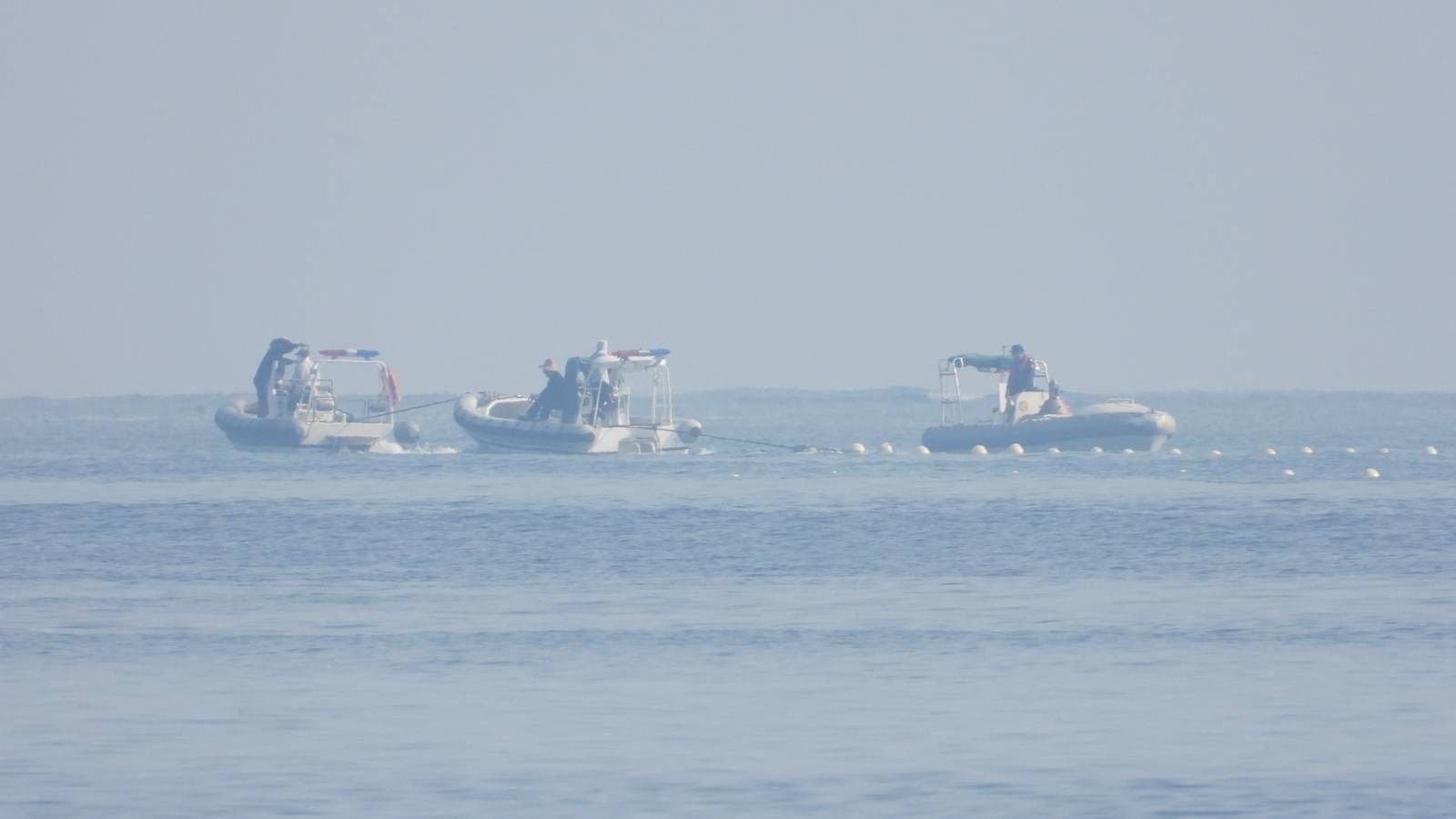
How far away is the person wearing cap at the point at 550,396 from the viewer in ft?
186

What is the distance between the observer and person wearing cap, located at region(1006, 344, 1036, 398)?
55.3 m

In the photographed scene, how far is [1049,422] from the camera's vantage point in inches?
2176

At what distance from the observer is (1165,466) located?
5231 centimetres

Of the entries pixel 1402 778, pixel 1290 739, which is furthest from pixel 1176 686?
pixel 1402 778

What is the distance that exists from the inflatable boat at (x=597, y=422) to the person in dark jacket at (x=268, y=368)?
539cm

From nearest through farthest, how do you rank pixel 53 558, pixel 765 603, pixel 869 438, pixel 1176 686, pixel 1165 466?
pixel 1176 686
pixel 765 603
pixel 53 558
pixel 1165 466
pixel 869 438

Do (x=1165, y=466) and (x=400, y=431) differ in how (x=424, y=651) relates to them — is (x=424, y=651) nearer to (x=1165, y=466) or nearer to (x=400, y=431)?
(x=1165, y=466)

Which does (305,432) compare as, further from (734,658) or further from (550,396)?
(734,658)

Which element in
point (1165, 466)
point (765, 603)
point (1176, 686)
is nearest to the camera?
point (1176, 686)

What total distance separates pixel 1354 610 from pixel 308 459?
1633 inches

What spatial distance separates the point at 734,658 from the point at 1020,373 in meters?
37.7

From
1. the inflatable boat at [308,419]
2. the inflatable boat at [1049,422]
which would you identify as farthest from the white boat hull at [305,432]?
the inflatable boat at [1049,422]

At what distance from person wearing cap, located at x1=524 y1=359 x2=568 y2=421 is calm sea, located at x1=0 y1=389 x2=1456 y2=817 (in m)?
16.2

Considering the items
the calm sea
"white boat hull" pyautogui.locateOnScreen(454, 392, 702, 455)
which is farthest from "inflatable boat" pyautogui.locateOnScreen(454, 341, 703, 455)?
Result: the calm sea
